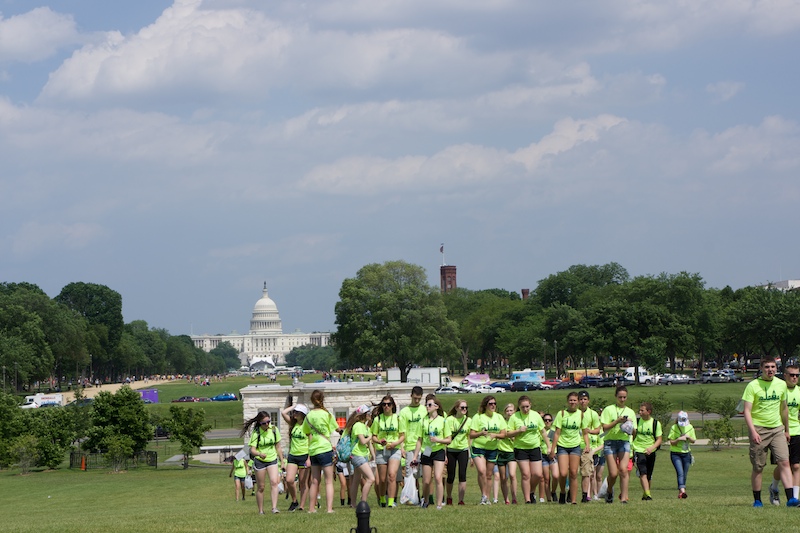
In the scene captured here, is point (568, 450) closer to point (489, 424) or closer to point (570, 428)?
point (570, 428)

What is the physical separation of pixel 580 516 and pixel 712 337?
91.5 meters

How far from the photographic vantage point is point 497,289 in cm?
18738

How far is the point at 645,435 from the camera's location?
19281mm

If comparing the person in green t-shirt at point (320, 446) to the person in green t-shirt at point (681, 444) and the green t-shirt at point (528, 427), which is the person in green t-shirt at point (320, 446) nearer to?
the green t-shirt at point (528, 427)

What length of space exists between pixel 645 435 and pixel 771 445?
315 centimetres

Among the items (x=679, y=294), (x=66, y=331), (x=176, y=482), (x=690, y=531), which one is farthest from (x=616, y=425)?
(x=66, y=331)

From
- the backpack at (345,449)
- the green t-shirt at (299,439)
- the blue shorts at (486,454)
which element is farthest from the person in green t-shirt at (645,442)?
the green t-shirt at (299,439)

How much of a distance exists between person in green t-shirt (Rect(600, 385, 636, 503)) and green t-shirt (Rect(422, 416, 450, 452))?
2784mm

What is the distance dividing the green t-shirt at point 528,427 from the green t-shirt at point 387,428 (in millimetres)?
2000

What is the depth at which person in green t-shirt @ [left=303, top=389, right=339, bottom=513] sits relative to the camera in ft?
58.5

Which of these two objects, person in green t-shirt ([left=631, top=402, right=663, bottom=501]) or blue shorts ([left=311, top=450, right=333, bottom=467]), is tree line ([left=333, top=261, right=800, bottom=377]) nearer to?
person in green t-shirt ([left=631, top=402, right=663, bottom=501])

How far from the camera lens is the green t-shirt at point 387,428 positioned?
18.7m

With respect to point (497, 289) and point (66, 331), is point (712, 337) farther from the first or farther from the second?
point (497, 289)

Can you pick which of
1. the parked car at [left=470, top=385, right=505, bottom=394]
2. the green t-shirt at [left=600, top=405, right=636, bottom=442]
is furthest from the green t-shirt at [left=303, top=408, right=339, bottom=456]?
the parked car at [left=470, top=385, right=505, bottom=394]
